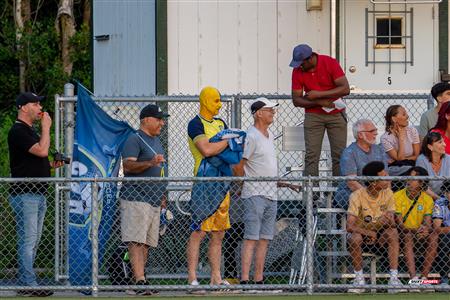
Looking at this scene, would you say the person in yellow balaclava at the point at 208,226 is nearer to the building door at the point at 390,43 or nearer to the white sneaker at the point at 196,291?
the white sneaker at the point at 196,291

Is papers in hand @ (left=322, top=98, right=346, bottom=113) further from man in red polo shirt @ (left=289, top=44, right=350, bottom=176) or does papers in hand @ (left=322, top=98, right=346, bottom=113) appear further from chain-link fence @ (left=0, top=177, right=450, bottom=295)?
chain-link fence @ (left=0, top=177, right=450, bottom=295)

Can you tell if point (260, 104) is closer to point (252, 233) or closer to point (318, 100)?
point (318, 100)

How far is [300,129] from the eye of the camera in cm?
1617

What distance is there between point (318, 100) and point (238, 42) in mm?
2678

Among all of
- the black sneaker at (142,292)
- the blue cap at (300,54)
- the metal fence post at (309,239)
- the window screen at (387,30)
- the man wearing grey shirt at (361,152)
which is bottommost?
the black sneaker at (142,292)

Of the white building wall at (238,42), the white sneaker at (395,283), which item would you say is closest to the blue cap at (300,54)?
the white building wall at (238,42)

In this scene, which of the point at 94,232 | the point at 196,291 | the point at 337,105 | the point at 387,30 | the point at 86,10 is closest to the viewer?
the point at 94,232

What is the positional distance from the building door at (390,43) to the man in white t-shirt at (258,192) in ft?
11.2

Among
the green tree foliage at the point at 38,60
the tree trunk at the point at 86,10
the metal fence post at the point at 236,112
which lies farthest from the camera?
the tree trunk at the point at 86,10

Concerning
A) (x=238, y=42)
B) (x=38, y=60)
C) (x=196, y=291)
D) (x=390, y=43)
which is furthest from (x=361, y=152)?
(x=38, y=60)

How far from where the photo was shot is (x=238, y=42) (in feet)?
59.6

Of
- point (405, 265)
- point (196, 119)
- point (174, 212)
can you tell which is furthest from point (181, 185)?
point (405, 265)

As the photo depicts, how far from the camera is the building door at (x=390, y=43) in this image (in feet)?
59.4

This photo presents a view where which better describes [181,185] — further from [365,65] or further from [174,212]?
[365,65]
